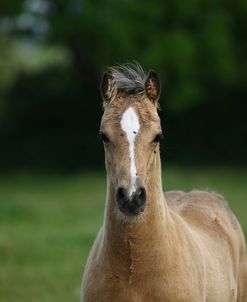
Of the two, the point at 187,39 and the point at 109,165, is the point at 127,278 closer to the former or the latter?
the point at 109,165

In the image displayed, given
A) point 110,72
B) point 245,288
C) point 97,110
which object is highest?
point 97,110

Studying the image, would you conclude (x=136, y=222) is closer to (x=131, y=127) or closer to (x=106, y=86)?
(x=131, y=127)

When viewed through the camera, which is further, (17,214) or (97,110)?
(97,110)

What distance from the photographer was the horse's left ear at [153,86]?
19.3ft

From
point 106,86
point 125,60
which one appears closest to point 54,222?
point 125,60

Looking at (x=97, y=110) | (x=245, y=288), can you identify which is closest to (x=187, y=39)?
(x=97, y=110)

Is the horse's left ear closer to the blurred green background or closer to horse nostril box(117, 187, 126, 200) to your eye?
horse nostril box(117, 187, 126, 200)

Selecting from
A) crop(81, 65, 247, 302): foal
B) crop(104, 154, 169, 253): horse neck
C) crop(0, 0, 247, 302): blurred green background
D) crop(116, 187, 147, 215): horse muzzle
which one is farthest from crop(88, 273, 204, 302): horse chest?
crop(0, 0, 247, 302): blurred green background

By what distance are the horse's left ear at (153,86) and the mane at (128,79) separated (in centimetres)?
4

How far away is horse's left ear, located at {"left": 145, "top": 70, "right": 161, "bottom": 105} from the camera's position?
231 inches

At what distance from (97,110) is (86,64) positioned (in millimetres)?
1758

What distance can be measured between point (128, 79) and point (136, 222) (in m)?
1.02

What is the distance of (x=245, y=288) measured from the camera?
739cm

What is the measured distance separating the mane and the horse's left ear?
1.7 inches
